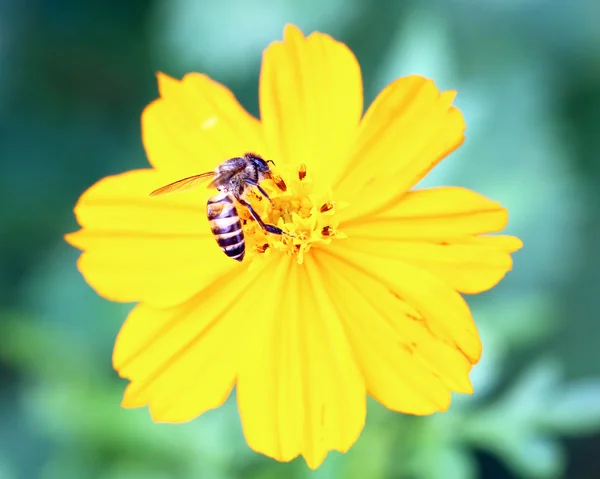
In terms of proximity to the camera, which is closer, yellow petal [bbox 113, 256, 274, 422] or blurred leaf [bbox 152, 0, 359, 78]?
yellow petal [bbox 113, 256, 274, 422]

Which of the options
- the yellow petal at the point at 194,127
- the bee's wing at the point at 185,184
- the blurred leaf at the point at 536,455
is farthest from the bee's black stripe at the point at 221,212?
the blurred leaf at the point at 536,455

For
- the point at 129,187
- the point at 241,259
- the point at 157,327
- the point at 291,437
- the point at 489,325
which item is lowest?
the point at 489,325

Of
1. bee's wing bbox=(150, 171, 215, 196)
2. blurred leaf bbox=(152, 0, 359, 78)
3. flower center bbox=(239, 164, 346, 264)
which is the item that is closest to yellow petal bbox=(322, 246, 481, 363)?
flower center bbox=(239, 164, 346, 264)

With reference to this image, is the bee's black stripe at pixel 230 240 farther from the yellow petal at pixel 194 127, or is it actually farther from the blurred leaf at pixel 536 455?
the blurred leaf at pixel 536 455

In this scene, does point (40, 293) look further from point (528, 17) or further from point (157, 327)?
point (528, 17)

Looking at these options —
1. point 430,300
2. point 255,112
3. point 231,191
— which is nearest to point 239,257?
point 231,191

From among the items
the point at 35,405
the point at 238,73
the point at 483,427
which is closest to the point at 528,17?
the point at 238,73

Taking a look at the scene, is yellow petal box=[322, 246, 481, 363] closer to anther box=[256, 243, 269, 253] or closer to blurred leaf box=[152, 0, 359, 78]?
anther box=[256, 243, 269, 253]
